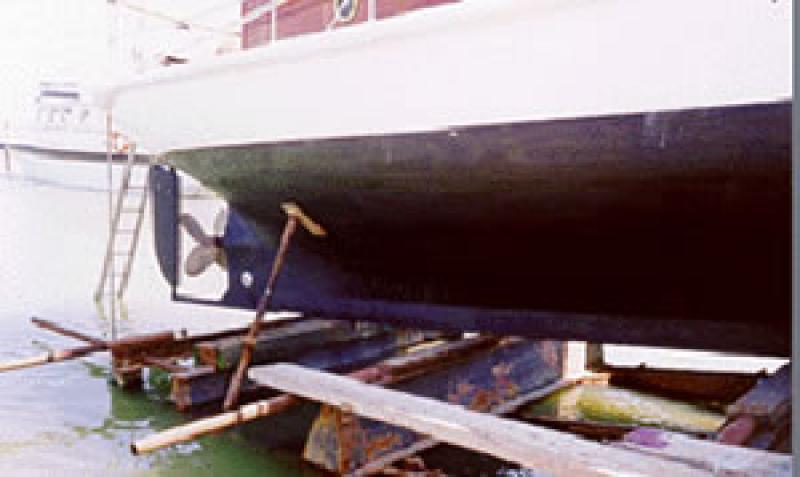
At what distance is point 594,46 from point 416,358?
1.56m

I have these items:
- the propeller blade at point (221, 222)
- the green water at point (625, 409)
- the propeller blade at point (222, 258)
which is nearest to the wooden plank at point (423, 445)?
the green water at point (625, 409)

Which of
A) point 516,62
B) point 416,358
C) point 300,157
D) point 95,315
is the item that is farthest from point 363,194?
point 95,315

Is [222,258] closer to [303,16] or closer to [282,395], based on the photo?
[282,395]

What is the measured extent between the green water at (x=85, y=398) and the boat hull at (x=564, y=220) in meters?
0.87

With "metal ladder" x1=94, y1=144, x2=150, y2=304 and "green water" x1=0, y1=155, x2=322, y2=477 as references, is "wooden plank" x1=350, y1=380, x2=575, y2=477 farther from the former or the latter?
"metal ladder" x1=94, y1=144, x2=150, y2=304

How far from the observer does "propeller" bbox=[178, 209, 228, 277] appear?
3.47 meters

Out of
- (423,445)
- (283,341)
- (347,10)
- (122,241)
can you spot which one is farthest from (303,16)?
(122,241)

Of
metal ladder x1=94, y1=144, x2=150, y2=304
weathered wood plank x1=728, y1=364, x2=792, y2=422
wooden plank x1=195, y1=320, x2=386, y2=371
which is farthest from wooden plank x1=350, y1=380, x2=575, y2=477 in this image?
metal ladder x1=94, y1=144, x2=150, y2=304

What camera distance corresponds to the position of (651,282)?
2.20 meters

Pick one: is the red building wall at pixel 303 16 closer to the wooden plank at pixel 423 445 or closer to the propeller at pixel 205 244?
the propeller at pixel 205 244

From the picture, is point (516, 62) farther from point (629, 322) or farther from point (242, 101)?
point (242, 101)

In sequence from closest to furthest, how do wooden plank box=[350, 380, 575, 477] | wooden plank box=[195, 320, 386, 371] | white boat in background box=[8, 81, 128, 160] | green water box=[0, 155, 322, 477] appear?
1. wooden plank box=[350, 380, 575, 477]
2. green water box=[0, 155, 322, 477]
3. wooden plank box=[195, 320, 386, 371]
4. white boat in background box=[8, 81, 128, 160]

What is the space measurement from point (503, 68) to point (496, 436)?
1.03 metres

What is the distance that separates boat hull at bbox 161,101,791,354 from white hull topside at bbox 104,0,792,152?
0.23 ft
